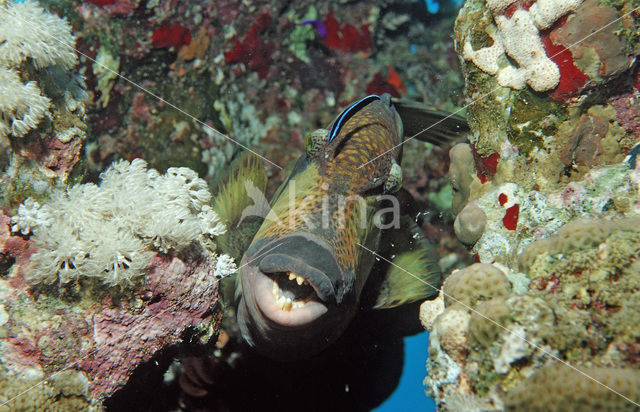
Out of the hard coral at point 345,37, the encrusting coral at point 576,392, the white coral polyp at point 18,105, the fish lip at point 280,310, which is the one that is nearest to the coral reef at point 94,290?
the fish lip at point 280,310

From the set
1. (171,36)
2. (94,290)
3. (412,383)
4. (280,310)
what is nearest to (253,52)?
(171,36)

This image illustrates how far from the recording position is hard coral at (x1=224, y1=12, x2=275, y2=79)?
→ 5.66 metres

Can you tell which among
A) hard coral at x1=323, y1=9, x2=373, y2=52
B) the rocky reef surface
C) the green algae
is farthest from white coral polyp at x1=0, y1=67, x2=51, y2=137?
hard coral at x1=323, y1=9, x2=373, y2=52

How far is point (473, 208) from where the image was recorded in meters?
3.71

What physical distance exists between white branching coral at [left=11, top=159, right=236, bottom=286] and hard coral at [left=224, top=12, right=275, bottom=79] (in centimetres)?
341

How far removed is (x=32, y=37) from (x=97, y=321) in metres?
2.16

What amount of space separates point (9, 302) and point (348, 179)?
2.56 meters

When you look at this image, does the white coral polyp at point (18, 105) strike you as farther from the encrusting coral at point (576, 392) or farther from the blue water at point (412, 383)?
the blue water at point (412, 383)

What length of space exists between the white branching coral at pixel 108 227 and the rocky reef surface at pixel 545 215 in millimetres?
1973

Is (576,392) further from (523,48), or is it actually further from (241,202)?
(241,202)

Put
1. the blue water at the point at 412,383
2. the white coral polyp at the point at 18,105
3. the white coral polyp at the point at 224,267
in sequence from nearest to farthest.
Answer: the white coral polyp at the point at 18,105 < the white coral polyp at the point at 224,267 < the blue water at the point at 412,383

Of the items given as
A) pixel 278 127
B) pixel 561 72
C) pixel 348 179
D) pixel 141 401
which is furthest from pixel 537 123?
pixel 141 401

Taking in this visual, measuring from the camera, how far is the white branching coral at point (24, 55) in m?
2.63

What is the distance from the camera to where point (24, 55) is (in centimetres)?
276
